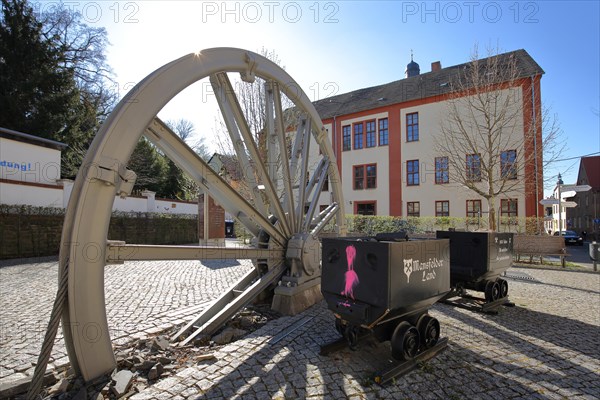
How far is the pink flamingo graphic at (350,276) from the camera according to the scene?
11.3 feet

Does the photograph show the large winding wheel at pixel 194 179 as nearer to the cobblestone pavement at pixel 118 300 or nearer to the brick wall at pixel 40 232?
the cobblestone pavement at pixel 118 300

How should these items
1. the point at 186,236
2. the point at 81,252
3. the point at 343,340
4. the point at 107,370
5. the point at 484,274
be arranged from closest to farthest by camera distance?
the point at 81,252 < the point at 107,370 < the point at 343,340 < the point at 484,274 < the point at 186,236

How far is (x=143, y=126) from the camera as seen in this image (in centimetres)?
318

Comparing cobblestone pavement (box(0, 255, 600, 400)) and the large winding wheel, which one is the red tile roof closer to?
cobblestone pavement (box(0, 255, 600, 400))

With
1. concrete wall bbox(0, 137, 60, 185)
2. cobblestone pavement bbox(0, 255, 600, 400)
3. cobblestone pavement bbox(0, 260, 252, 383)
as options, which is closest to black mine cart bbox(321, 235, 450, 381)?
cobblestone pavement bbox(0, 255, 600, 400)

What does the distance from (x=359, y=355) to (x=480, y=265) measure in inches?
129

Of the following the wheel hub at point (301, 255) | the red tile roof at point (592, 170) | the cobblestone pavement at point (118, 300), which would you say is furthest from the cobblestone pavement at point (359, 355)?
the red tile roof at point (592, 170)

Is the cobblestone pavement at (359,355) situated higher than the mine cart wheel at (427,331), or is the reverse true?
the mine cart wheel at (427,331)

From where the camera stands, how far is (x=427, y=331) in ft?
12.2

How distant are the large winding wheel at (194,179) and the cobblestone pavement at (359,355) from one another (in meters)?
0.70

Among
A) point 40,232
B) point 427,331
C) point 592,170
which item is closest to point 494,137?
point 427,331


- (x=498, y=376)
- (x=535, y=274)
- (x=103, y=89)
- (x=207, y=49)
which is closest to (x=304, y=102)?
(x=207, y=49)

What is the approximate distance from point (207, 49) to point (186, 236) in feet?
54.0

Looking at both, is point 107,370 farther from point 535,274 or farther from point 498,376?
point 535,274
